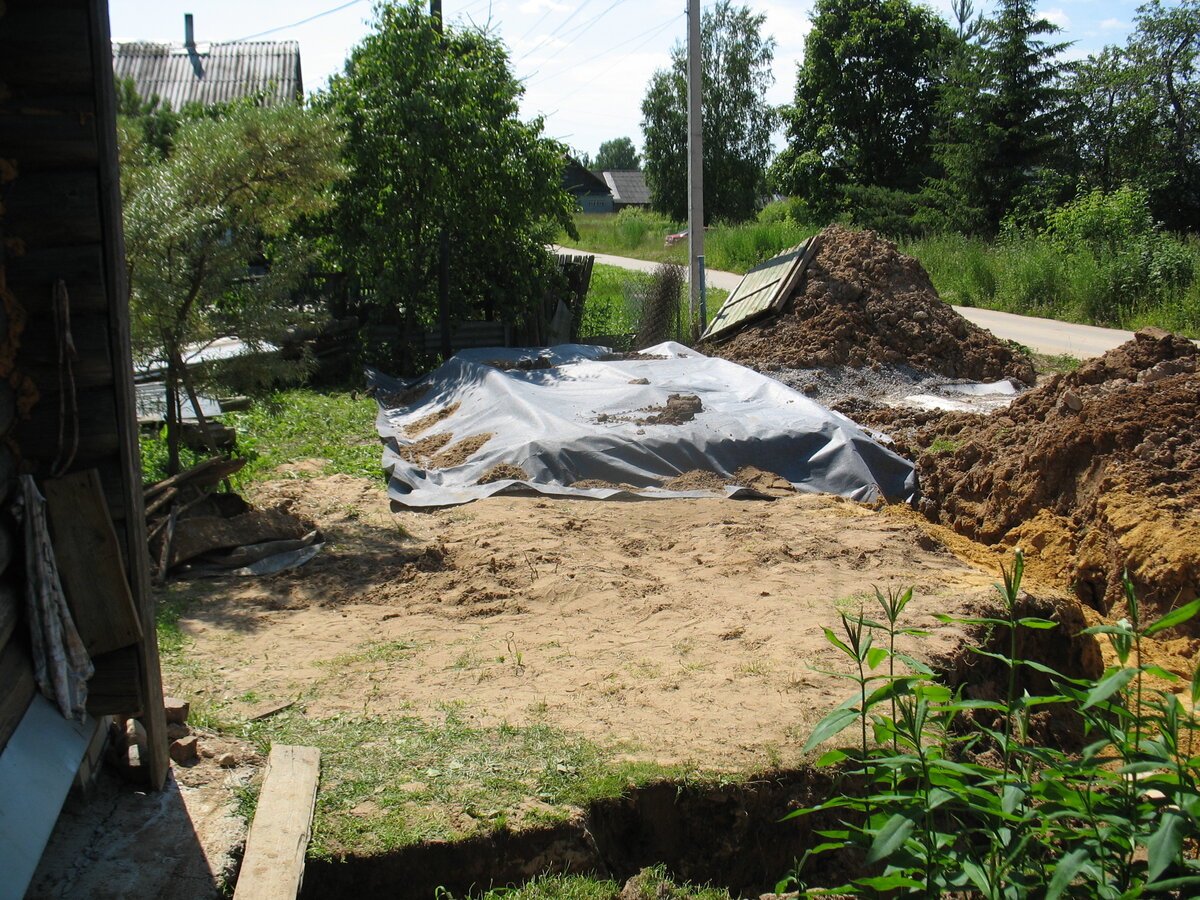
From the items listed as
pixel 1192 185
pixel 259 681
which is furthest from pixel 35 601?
pixel 1192 185

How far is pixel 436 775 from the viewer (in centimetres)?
355

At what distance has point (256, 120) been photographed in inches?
285

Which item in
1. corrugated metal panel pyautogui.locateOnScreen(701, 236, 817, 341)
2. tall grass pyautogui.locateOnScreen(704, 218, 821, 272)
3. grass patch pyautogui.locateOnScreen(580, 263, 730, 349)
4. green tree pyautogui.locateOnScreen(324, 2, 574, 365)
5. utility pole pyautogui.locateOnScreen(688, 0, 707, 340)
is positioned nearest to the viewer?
green tree pyautogui.locateOnScreen(324, 2, 574, 365)

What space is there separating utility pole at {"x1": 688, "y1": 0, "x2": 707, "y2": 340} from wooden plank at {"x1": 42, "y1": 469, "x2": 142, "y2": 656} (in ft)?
40.3

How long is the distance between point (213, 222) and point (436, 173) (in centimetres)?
616

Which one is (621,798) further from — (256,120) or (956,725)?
(256,120)

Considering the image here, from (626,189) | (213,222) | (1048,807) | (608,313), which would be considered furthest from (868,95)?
(626,189)

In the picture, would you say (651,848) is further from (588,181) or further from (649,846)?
(588,181)

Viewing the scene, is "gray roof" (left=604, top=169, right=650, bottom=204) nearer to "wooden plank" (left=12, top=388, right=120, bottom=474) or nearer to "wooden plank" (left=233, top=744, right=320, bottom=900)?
"wooden plank" (left=233, top=744, right=320, bottom=900)

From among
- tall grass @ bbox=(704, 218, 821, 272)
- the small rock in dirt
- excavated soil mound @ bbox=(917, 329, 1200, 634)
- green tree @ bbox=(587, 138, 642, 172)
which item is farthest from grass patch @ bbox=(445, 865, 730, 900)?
green tree @ bbox=(587, 138, 642, 172)

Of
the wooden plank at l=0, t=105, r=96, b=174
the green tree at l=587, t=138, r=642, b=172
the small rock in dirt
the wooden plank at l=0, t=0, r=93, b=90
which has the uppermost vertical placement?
the green tree at l=587, t=138, r=642, b=172

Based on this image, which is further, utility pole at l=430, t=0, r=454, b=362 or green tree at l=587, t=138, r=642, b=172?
green tree at l=587, t=138, r=642, b=172

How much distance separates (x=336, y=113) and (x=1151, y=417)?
1031 centimetres

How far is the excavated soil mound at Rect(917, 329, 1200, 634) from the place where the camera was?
591cm
